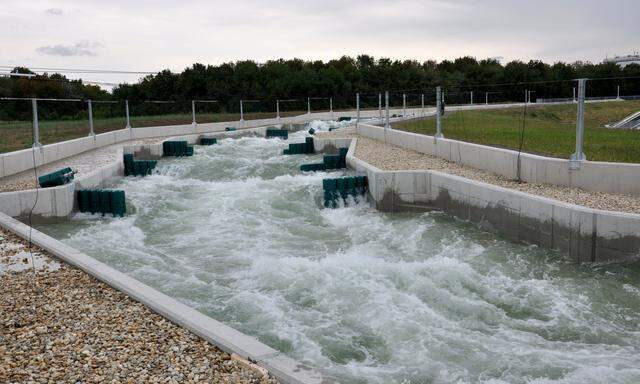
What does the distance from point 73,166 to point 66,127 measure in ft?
26.2

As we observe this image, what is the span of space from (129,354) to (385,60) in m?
64.8

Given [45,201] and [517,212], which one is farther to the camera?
[45,201]

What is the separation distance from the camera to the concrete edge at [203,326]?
4.30m

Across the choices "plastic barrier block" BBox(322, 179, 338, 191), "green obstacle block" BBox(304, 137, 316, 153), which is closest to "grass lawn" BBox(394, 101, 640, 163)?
"green obstacle block" BBox(304, 137, 316, 153)

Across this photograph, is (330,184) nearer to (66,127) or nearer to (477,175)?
(477,175)


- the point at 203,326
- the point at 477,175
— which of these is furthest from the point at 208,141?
the point at 203,326

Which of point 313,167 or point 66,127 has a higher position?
point 66,127

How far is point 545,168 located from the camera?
1084 cm

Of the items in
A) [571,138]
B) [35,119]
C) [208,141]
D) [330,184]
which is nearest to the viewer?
[330,184]

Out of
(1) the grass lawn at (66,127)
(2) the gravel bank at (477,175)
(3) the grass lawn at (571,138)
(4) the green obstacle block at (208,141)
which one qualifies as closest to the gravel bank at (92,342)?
(2) the gravel bank at (477,175)

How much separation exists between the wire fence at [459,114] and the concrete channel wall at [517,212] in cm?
203

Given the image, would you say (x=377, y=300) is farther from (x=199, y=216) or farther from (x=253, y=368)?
(x=199, y=216)

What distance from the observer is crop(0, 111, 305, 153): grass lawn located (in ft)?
61.5

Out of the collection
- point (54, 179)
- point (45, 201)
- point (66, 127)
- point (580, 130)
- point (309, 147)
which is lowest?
point (45, 201)
